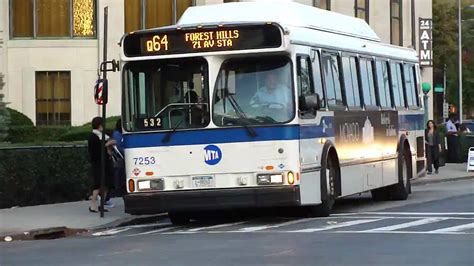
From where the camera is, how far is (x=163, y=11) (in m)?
40.5

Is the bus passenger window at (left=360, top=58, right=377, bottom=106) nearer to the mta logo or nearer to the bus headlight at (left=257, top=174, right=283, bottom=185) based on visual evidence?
the bus headlight at (left=257, top=174, right=283, bottom=185)

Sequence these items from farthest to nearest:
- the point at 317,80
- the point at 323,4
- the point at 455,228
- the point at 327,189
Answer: the point at 323,4, the point at 327,189, the point at 317,80, the point at 455,228

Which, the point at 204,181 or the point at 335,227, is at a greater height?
the point at 204,181

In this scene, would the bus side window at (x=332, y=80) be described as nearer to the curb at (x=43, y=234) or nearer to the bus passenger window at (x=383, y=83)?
the bus passenger window at (x=383, y=83)

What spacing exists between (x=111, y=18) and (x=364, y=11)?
48.5 feet

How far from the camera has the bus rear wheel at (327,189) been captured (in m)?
17.6

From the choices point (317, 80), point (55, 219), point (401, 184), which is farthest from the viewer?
point (401, 184)

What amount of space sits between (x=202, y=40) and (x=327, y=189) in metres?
3.47

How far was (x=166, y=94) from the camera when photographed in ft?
55.0

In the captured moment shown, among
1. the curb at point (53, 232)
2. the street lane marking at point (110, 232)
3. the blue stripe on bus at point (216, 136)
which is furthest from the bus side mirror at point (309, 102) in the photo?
the curb at point (53, 232)

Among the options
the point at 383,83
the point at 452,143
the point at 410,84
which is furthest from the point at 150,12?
the point at 383,83

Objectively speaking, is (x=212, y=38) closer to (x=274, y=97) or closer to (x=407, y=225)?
(x=274, y=97)

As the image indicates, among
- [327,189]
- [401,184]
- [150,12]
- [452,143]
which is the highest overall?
[150,12]

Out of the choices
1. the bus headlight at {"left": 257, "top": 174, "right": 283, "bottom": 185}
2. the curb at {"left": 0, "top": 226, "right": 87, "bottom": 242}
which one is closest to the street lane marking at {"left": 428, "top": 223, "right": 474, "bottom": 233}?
the bus headlight at {"left": 257, "top": 174, "right": 283, "bottom": 185}
